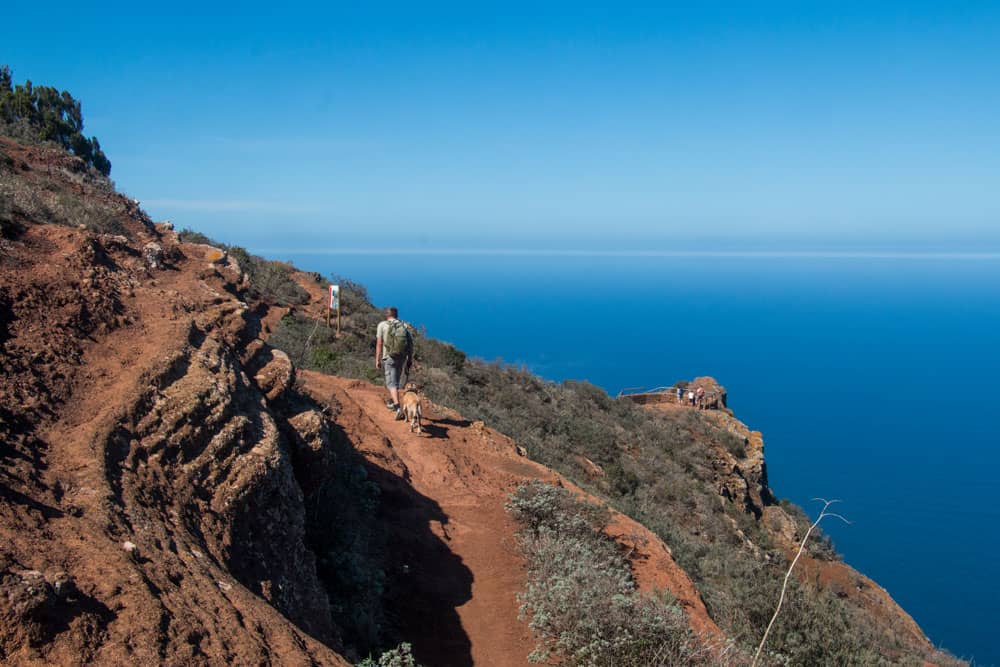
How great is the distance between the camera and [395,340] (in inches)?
382

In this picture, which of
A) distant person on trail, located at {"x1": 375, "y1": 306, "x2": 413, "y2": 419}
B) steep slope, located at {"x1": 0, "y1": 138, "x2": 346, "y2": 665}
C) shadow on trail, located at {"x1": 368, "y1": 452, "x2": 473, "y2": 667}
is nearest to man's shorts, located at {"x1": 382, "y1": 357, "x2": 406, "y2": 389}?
distant person on trail, located at {"x1": 375, "y1": 306, "x2": 413, "y2": 419}

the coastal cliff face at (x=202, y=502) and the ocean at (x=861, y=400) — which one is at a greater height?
the coastal cliff face at (x=202, y=502)

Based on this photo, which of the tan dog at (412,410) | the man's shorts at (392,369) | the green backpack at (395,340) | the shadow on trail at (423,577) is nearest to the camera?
the shadow on trail at (423,577)

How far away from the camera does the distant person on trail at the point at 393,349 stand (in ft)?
31.9

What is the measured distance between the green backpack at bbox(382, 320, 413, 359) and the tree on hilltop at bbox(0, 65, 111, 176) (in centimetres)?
1789

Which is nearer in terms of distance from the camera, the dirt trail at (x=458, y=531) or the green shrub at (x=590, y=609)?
the green shrub at (x=590, y=609)

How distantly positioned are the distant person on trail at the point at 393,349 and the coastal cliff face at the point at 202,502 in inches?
40.2

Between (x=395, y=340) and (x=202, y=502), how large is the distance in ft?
18.8

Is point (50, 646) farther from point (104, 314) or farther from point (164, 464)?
point (104, 314)

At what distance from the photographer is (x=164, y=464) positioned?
13.5ft

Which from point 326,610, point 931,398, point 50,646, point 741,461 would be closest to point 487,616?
point 326,610

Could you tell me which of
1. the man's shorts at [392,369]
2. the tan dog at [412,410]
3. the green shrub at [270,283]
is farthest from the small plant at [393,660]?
the green shrub at [270,283]

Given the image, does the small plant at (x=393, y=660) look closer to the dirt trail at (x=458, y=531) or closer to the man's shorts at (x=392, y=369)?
the dirt trail at (x=458, y=531)

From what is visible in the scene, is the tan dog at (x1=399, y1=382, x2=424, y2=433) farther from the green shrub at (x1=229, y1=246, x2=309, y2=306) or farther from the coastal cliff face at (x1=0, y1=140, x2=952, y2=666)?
the green shrub at (x1=229, y1=246, x2=309, y2=306)
